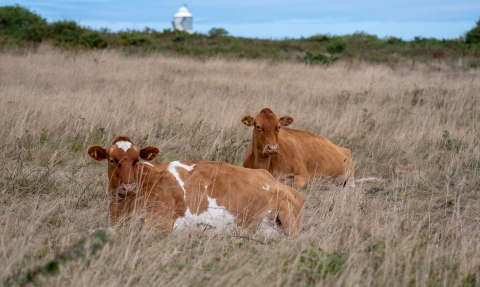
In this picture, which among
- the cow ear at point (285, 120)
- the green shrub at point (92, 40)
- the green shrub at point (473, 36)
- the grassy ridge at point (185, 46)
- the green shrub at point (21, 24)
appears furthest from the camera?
the green shrub at point (473, 36)

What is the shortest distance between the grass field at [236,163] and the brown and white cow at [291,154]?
39cm

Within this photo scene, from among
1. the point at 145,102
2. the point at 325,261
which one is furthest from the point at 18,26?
the point at 325,261

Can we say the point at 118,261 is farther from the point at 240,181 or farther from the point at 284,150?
the point at 284,150

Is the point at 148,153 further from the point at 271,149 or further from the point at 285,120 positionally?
the point at 285,120

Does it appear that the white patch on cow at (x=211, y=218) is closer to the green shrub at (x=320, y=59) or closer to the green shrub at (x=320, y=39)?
the green shrub at (x=320, y=59)

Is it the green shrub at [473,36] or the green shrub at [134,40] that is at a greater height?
the green shrub at [473,36]

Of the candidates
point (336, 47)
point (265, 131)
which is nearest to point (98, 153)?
point (265, 131)

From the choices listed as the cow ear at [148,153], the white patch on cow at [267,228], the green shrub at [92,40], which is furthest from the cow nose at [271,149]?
the green shrub at [92,40]

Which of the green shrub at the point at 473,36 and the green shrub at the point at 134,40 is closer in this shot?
the green shrub at the point at 134,40

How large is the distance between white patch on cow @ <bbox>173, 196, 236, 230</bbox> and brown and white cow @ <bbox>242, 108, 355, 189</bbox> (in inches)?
88.1

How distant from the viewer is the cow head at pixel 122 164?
208 inches

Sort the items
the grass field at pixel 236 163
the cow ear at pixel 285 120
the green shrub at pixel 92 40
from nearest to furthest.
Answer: the grass field at pixel 236 163, the cow ear at pixel 285 120, the green shrub at pixel 92 40

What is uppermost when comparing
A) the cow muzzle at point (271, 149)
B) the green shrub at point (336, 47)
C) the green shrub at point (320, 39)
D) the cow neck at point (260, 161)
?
the green shrub at point (320, 39)

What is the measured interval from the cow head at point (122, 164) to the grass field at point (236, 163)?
1.32 ft
